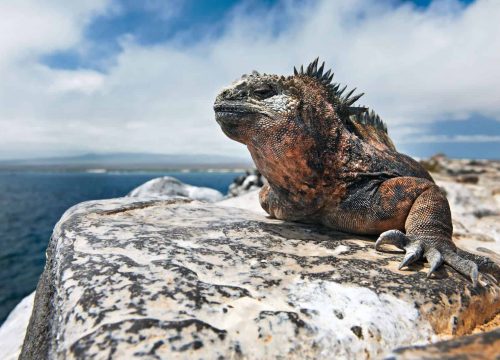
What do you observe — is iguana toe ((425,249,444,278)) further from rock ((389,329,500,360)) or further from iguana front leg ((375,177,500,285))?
rock ((389,329,500,360))

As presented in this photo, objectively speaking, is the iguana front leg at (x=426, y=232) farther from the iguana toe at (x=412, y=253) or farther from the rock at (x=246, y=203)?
the rock at (x=246, y=203)

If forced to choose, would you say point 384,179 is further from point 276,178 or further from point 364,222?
point 276,178

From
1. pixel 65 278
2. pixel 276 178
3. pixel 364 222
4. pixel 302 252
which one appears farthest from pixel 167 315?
pixel 364 222

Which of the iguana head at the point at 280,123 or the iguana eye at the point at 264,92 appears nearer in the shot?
the iguana head at the point at 280,123

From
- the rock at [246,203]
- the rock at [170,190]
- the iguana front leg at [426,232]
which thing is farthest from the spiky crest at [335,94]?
the rock at [170,190]

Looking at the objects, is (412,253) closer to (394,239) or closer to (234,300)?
(394,239)

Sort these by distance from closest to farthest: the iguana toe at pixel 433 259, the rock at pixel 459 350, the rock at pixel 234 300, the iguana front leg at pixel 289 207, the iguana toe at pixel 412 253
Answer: the rock at pixel 459 350 → the rock at pixel 234 300 → the iguana toe at pixel 433 259 → the iguana toe at pixel 412 253 → the iguana front leg at pixel 289 207

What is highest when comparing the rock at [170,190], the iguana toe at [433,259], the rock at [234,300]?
the iguana toe at [433,259]
